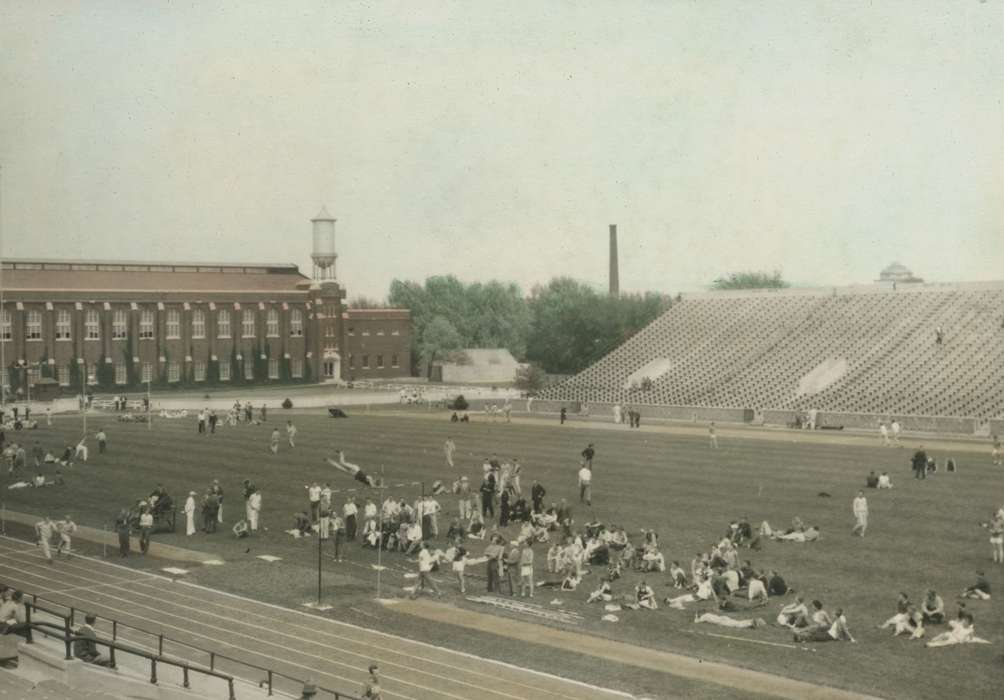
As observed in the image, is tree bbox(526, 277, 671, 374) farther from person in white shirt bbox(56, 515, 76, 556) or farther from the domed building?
person in white shirt bbox(56, 515, 76, 556)

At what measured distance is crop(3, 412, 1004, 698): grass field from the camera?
2094cm

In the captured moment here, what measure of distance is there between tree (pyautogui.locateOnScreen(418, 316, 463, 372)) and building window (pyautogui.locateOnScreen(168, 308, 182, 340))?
3468cm

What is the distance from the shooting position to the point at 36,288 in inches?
3570

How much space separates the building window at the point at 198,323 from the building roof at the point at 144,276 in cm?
230

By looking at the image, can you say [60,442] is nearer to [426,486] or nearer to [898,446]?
[426,486]

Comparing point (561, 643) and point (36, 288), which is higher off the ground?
point (36, 288)

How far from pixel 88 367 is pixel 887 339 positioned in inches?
2478

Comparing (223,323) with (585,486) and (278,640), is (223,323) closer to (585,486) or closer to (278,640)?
(585,486)

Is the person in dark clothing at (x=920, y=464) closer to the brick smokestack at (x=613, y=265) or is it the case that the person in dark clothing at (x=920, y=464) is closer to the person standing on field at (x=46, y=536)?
the person standing on field at (x=46, y=536)

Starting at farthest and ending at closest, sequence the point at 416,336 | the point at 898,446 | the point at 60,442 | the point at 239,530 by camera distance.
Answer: the point at 416,336, the point at 60,442, the point at 898,446, the point at 239,530

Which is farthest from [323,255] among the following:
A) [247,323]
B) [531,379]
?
[531,379]

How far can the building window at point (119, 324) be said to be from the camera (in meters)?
93.9

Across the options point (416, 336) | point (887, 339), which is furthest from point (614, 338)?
point (416, 336)

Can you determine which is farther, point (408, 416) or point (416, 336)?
point (416, 336)
